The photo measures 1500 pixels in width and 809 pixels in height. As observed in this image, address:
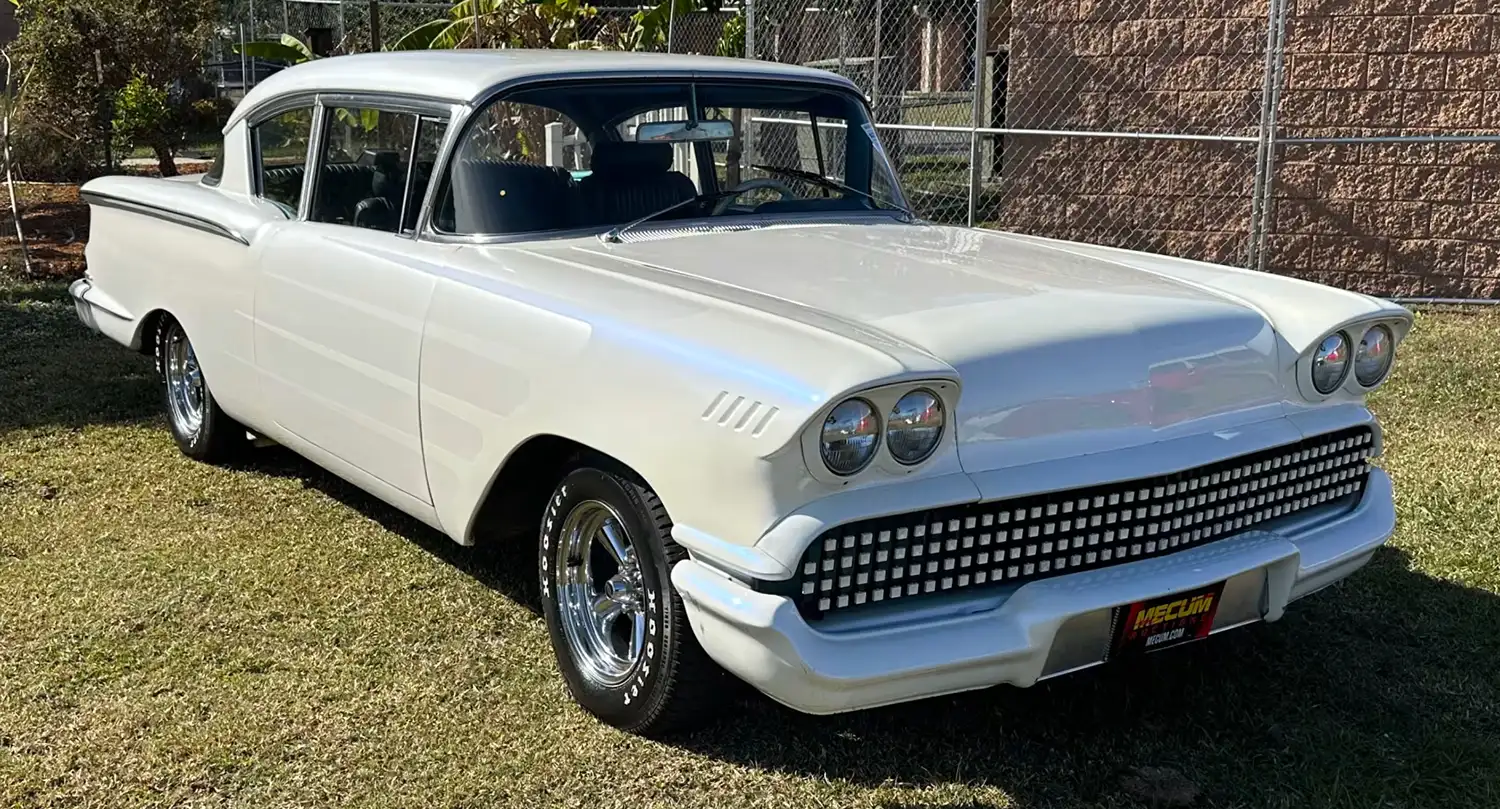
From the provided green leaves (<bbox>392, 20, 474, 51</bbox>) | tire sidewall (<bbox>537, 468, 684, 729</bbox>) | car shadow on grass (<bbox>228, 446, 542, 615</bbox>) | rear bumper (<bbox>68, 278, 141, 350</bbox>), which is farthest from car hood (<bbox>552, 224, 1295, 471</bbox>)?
green leaves (<bbox>392, 20, 474, 51</bbox>)

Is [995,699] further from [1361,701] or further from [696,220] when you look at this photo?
[696,220]

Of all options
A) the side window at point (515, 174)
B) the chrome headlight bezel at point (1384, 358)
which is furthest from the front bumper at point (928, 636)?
the side window at point (515, 174)

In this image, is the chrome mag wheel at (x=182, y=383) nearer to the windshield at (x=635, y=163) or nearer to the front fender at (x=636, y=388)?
the windshield at (x=635, y=163)

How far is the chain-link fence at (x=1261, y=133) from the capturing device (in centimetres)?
916

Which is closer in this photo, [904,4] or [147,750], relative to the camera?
[147,750]

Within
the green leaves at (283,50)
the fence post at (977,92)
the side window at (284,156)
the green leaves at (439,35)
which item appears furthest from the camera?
the green leaves at (283,50)

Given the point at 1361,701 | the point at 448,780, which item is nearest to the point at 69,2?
the point at 448,780

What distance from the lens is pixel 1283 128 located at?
9633 millimetres

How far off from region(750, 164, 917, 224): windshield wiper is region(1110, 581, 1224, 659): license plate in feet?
6.07

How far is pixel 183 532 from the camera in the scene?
196 inches

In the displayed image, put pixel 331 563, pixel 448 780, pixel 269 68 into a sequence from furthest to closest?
pixel 269 68 → pixel 331 563 → pixel 448 780

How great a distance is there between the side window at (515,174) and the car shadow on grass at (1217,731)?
4.95 feet

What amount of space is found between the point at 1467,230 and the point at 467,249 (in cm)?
758

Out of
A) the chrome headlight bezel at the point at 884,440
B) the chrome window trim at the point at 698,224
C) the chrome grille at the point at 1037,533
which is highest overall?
the chrome window trim at the point at 698,224
